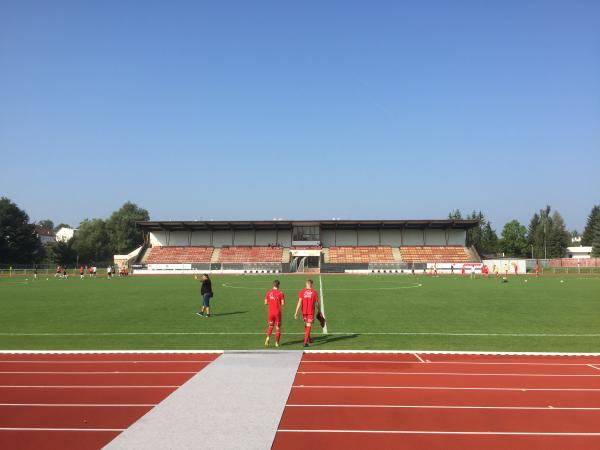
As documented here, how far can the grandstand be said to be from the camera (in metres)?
72.3

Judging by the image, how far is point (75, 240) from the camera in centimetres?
9338

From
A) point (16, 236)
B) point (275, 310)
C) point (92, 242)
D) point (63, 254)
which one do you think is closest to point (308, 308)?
point (275, 310)

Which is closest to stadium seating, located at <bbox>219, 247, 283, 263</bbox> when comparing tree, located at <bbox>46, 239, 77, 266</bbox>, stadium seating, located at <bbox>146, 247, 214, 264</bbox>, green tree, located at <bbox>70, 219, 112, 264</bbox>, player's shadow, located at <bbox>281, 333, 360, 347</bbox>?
stadium seating, located at <bbox>146, 247, 214, 264</bbox>

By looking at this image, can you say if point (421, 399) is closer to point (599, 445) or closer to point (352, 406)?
point (352, 406)

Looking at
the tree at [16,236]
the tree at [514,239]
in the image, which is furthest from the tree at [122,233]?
the tree at [514,239]

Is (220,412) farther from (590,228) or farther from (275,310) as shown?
(590,228)

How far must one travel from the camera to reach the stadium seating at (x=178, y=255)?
72.5 metres

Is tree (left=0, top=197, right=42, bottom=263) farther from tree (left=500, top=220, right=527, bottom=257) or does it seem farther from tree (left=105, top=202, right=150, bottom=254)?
tree (left=500, top=220, right=527, bottom=257)

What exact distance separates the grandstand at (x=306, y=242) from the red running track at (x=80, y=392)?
194 ft

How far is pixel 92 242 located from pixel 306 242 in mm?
48245

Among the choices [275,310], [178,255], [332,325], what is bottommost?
[332,325]

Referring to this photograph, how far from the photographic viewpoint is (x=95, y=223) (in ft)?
333

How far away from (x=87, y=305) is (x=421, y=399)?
731 inches

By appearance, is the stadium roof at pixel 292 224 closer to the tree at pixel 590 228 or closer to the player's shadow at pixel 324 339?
the player's shadow at pixel 324 339
